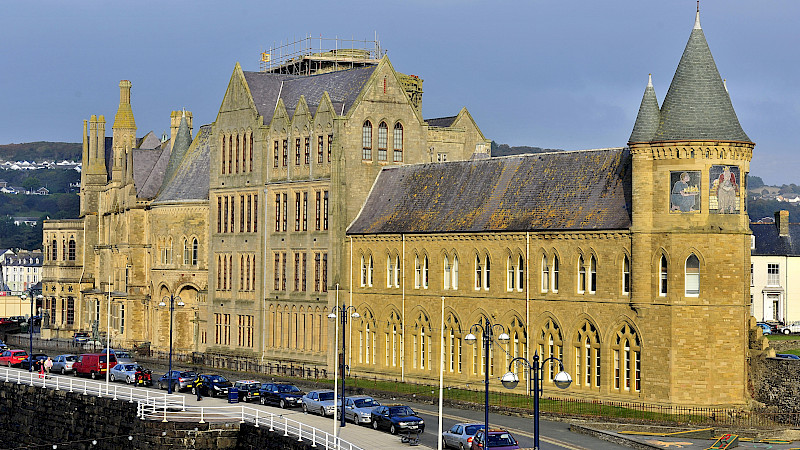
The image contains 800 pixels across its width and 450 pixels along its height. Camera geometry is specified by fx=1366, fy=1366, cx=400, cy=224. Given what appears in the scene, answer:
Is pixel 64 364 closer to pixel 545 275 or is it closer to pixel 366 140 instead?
pixel 366 140

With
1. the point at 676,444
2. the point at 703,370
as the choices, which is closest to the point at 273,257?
the point at 703,370

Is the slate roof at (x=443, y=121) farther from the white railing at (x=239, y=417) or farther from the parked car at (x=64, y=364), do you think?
the white railing at (x=239, y=417)

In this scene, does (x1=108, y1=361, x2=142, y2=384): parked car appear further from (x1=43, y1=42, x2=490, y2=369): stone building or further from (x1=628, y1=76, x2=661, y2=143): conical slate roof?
(x1=628, y1=76, x2=661, y2=143): conical slate roof

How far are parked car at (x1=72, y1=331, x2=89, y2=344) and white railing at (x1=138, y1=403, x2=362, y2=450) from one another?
165 feet

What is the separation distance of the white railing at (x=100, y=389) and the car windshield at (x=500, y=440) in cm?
1853

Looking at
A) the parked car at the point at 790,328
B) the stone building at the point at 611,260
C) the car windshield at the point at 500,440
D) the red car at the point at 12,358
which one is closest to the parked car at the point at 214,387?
the stone building at the point at 611,260

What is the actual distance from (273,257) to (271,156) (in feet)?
24.7

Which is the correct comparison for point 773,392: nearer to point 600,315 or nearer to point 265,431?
point 600,315

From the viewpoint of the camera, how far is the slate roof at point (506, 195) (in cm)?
7656

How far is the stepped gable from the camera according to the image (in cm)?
11319

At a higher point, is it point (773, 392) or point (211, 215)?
point (211, 215)

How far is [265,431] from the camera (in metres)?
62.4

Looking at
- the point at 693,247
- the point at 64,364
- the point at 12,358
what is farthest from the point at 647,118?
the point at 12,358

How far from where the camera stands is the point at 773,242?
12050cm
